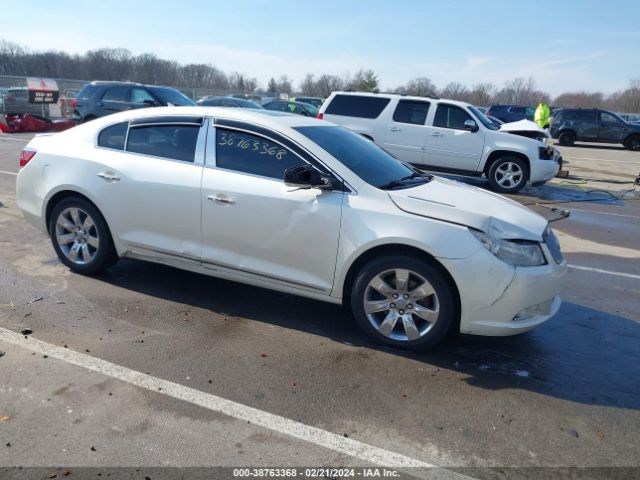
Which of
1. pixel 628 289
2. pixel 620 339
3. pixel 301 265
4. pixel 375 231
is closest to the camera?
pixel 375 231

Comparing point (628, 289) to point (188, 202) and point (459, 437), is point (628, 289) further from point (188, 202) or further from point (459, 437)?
point (188, 202)

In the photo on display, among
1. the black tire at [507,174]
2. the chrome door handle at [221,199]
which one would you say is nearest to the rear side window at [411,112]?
the black tire at [507,174]

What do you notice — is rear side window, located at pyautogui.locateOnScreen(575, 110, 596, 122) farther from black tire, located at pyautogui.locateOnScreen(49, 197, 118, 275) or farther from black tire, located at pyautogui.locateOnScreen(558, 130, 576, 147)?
black tire, located at pyautogui.locateOnScreen(49, 197, 118, 275)

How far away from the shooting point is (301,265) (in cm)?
421

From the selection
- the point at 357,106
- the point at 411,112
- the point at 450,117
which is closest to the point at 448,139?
the point at 450,117

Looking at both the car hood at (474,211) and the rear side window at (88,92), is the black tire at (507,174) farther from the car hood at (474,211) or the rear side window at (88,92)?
the rear side window at (88,92)

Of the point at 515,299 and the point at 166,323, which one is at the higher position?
the point at 515,299

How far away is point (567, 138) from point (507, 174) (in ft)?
58.9

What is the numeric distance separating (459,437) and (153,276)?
3488 mm

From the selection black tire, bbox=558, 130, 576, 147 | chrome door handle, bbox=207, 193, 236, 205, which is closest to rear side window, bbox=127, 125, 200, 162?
chrome door handle, bbox=207, 193, 236, 205

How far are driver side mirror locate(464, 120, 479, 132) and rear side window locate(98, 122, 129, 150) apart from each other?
853 cm

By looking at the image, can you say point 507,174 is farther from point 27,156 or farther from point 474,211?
point 27,156

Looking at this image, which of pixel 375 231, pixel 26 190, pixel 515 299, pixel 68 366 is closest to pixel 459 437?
pixel 515 299

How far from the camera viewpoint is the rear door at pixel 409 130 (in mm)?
12141
